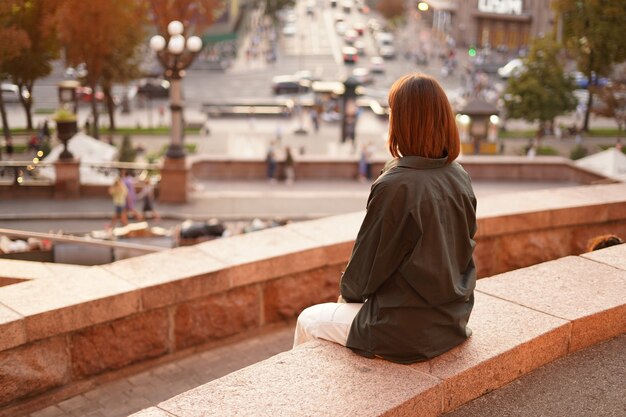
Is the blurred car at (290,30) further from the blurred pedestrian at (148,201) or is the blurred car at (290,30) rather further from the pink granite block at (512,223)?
the pink granite block at (512,223)

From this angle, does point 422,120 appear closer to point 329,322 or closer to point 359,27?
point 329,322

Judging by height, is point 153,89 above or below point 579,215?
below

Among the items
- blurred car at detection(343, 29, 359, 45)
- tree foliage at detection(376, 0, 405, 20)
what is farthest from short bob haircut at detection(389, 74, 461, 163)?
tree foliage at detection(376, 0, 405, 20)

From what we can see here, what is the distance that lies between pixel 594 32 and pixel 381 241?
2689 centimetres

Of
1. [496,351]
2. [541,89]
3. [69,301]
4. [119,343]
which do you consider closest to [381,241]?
[496,351]

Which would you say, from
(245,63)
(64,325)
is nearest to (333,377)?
(64,325)

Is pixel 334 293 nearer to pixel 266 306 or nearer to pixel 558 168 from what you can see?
pixel 266 306

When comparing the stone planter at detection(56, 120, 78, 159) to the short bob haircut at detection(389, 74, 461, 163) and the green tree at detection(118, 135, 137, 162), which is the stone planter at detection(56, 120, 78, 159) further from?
the short bob haircut at detection(389, 74, 461, 163)

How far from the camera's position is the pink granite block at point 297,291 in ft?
22.1

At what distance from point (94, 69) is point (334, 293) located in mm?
32692

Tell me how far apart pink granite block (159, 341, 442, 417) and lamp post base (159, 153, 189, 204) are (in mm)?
20572

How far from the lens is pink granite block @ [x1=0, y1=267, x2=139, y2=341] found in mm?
5258

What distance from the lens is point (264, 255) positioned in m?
6.54

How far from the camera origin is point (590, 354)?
4.59 m
